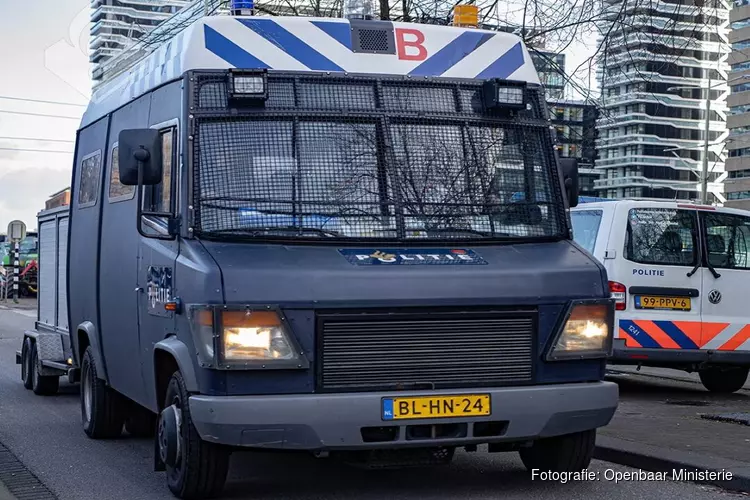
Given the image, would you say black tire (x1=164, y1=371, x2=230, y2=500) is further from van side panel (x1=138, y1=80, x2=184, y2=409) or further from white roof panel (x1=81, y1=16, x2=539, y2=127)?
white roof panel (x1=81, y1=16, x2=539, y2=127)

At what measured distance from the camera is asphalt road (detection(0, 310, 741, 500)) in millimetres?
7762

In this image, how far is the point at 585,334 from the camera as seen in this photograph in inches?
293

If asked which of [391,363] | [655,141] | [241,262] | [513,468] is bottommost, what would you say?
[513,468]

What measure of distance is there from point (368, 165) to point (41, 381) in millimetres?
7194

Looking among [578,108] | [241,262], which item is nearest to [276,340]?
[241,262]

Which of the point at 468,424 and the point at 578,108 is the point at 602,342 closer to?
the point at 468,424

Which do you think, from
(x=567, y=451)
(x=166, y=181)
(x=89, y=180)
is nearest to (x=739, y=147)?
(x=89, y=180)

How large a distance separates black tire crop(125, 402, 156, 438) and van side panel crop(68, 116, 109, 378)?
1.98 feet

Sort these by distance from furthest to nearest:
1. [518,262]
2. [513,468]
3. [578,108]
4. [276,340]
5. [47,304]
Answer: [578,108] → [47,304] → [513,468] → [518,262] → [276,340]

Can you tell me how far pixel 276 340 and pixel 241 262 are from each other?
461 millimetres

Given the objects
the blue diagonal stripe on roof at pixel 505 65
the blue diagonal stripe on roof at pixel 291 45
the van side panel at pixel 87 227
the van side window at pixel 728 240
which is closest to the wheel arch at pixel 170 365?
the blue diagonal stripe on roof at pixel 291 45

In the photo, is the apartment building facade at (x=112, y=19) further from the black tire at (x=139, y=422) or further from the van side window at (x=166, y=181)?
the van side window at (x=166, y=181)

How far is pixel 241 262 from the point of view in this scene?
698 centimetres

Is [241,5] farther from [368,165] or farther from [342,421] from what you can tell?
[342,421]
